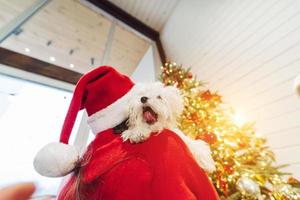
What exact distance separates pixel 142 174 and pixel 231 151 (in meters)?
0.91

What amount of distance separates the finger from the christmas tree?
87 cm

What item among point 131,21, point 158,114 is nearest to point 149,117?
point 158,114

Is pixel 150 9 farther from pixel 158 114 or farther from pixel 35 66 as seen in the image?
pixel 158 114

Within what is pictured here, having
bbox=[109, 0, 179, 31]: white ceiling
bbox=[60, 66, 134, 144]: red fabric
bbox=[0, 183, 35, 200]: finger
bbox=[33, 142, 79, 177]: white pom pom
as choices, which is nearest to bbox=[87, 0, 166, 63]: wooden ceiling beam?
bbox=[109, 0, 179, 31]: white ceiling

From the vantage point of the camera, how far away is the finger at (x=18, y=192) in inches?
34.9

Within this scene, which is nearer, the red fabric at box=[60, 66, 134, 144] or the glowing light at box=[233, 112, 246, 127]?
the red fabric at box=[60, 66, 134, 144]

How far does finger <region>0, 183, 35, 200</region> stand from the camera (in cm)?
89

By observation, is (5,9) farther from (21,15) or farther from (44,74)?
(44,74)

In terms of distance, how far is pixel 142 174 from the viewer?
1.70 feet

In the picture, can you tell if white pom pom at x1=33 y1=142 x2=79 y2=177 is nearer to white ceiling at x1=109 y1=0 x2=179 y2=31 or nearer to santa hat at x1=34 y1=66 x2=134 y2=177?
santa hat at x1=34 y1=66 x2=134 y2=177

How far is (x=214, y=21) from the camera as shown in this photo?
1.95m

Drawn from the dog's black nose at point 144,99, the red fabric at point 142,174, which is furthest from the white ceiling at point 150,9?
the red fabric at point 142,174

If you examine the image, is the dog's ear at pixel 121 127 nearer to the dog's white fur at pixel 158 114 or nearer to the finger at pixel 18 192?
the dog's white fur at pixel 158 114

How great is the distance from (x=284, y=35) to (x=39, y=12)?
209 cm
